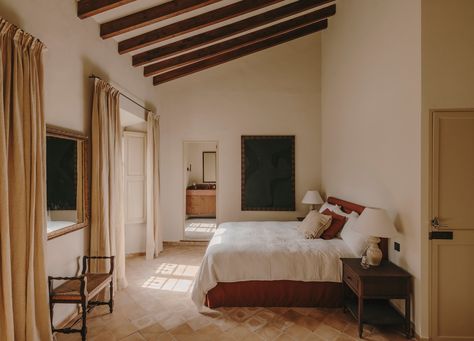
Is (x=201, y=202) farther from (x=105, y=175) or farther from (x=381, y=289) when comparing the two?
(x=381, y=289)

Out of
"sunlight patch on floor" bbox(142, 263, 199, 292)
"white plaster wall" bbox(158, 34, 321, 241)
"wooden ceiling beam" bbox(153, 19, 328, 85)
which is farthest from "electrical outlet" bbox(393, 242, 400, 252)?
"wooden ceiling beam" bbox(153, 19, 328, 85)

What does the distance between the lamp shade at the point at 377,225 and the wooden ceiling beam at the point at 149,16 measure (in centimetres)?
292

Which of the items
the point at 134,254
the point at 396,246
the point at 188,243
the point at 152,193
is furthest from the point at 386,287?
the point at 134,254

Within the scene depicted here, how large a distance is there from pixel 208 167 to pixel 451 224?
699cm

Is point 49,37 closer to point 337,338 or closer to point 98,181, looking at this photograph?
point 98,181

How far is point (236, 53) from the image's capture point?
514 centimetres

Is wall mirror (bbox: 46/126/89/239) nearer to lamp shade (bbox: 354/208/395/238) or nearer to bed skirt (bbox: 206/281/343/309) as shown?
bed skirt (bbox: 206/281/343/309)

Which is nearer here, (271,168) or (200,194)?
(271,168)

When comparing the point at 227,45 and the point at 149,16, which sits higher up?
the point at 227,45

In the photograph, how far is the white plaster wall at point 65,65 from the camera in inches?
89.7

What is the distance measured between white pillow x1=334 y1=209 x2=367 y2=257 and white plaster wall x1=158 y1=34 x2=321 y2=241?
6.74 ft

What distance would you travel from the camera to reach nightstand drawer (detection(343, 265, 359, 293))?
259 cm

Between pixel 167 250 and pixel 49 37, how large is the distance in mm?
4034

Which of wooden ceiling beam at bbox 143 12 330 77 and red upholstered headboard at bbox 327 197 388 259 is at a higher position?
wooden ceiling beam at bbox 143 12 330 77
